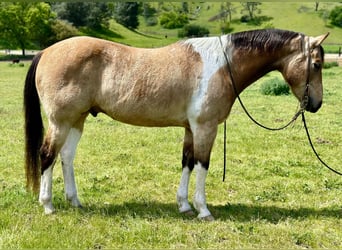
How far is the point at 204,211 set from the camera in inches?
194

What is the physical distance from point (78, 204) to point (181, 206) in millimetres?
1371

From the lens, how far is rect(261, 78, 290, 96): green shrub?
53.5 feet

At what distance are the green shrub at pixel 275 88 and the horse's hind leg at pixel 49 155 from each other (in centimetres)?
1292

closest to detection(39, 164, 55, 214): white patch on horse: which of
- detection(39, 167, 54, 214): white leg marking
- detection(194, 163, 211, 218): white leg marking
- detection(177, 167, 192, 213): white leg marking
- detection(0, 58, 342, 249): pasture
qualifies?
detection(39, 167, 54, 214): white leg marking

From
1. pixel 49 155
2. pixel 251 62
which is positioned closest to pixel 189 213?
pixel 49 155

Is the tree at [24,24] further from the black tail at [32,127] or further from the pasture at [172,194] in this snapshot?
the black tail at [32,127]

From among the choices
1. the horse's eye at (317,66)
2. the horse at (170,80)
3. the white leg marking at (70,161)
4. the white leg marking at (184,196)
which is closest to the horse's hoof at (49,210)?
the horse at (170,80)

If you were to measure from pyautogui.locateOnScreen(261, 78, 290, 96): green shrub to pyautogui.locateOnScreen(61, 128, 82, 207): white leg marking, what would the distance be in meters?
12.6

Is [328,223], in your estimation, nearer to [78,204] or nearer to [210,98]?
[210,98]

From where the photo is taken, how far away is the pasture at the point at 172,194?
169 inches

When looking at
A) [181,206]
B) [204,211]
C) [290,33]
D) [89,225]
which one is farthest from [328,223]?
[89,225]

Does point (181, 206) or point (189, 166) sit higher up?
point (189, 166)

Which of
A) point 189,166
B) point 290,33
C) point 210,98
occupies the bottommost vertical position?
point 189,166

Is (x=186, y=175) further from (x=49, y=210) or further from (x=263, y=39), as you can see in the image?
(x=263, y=39)
